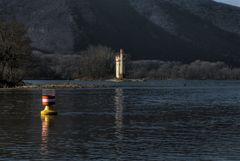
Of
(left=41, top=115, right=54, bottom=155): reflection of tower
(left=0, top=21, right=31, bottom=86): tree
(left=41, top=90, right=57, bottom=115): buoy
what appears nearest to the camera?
(left=41, top=115, right=54, bottom=155): reflection of tower

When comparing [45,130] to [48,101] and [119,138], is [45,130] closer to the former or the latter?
[119,138]

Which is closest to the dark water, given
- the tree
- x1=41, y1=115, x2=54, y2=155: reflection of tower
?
x1=41, y1=115, x2=54, y2=155: reflection of tower

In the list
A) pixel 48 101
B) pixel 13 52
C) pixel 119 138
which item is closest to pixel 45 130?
pixel 119 138

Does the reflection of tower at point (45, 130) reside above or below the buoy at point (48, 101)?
below

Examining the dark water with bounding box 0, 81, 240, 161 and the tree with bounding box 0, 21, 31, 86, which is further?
the tree with bounding box 0, 21, 31, 86

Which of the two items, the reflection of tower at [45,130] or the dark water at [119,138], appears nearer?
the dark water at [119,138]

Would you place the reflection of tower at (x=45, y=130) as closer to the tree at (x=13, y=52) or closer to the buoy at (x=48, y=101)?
the buoy at (x=48, y=101)

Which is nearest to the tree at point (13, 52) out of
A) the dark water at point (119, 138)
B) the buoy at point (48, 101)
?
the buoy at point (48, 101)

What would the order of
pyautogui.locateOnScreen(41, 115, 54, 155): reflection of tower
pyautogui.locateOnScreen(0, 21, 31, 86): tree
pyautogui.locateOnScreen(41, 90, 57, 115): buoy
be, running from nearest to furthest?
pyautogui.locateOnScreen(41, 115, 54, 155): reflection of tower, pyautogui.locateOnScreen(41, 90, 57, 115): buoy, pyautogui.locateOnScreen(0, 21, 31, 86): tree

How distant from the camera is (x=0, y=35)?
13938cm

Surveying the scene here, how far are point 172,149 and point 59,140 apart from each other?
6.53m

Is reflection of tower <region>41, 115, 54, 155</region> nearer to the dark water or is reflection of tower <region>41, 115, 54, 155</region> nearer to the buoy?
the dark water

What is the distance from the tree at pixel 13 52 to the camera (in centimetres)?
13762

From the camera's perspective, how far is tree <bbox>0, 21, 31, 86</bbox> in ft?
452
